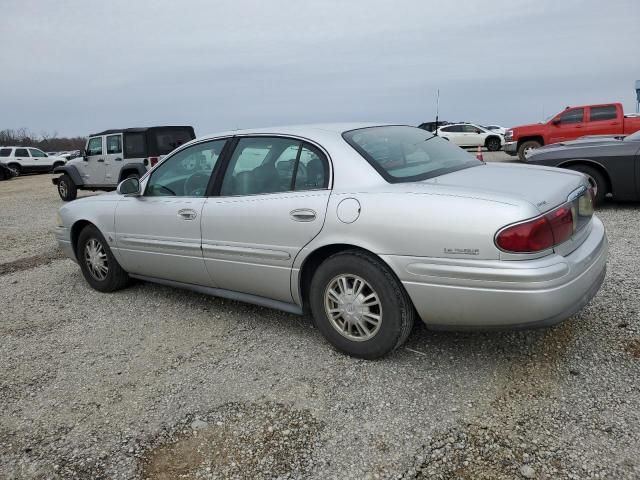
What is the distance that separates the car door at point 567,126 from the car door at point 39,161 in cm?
2523

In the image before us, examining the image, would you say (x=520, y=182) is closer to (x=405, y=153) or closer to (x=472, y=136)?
(x=405, y=153)

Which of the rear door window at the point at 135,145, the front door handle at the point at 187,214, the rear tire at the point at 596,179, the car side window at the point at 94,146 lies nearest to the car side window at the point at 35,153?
the car side window at the point at 94,146

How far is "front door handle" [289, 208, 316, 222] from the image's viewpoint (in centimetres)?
308

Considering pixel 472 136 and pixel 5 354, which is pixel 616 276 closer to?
pixel 5 354

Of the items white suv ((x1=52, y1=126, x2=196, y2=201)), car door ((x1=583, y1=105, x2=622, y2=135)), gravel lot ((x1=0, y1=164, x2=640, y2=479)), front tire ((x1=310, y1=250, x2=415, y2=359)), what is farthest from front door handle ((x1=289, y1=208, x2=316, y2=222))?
car door ((x1=583, y1=105, x2=622, y2=135))

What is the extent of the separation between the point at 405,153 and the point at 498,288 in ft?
4.05

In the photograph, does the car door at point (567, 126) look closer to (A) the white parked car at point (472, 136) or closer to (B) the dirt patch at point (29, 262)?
(A) the white parked car at point (472, 136)

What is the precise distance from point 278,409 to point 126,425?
80 cm

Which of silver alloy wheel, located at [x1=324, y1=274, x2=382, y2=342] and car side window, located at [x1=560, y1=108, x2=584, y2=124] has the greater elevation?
car side window, located at [x1=560, y1=108, x2=584, y2=124]

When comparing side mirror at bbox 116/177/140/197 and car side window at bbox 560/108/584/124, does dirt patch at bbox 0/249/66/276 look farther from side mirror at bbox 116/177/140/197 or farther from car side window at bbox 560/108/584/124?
car side window at bbox 560/108/584/124

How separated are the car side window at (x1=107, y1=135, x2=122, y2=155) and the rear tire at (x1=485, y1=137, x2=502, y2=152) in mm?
18178

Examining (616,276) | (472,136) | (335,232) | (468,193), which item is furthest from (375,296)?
(472,136)

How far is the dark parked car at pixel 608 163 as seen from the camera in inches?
277

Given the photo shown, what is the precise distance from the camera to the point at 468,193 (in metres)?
2.64
